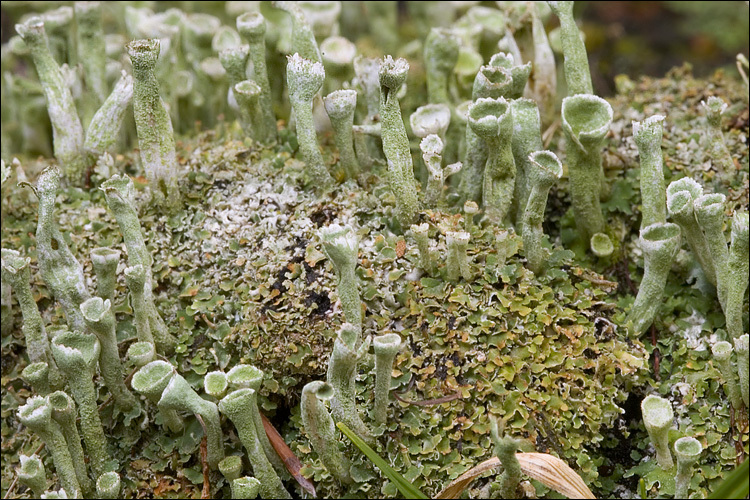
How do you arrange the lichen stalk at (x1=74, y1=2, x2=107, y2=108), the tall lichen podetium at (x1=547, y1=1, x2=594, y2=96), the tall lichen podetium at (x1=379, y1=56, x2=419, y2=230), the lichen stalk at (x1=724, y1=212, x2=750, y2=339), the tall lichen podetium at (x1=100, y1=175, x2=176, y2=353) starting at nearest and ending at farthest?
the lichen stalk at (x1=724, y1=212, x2=750, y2=339) → the tall lichen podetium at (x1=379, y1=56, x2=419, y2=230) → the tall lichen podetium at (x1=100, y1=175, x2=176, y2=353) → the tall lichen podetium at (x1=547, y1=1, x2=594, y2=96) → the lichen stalk at (x1=74, y1=2, x2=107, y2=108)

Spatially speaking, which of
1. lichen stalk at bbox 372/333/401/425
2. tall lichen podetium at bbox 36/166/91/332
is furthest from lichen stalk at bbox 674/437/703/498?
tall lichen podetium at bbox 36/166/91/332

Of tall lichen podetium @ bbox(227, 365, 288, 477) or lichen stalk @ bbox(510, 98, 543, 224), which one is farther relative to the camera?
lichen stalk @ bbox(510, 98, 543, 224)

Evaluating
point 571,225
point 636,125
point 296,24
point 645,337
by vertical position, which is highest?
point 296,24

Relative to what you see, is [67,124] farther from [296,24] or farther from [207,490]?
[207,490]

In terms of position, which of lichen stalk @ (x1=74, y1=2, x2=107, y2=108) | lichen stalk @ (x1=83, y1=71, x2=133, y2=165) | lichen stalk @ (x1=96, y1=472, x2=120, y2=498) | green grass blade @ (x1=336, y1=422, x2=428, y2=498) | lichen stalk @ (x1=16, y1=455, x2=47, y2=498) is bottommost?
lichen stalk @ (x1=96, y1=472, x2=120, y2=498)

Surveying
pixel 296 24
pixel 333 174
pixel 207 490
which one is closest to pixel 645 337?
pixel 333 174

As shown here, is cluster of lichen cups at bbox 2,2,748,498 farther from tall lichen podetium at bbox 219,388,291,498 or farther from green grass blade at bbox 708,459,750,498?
green grass blade at bbox 708,459,750,498

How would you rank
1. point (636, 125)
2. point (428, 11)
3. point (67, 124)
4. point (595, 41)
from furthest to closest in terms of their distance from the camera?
point (595, 41) < point (428, 11) < point (67, 124) < point (636, 125)
